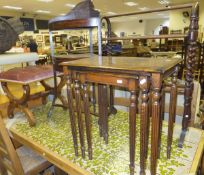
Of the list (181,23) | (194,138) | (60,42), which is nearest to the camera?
(194,138)

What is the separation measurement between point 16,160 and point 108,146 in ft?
2.27

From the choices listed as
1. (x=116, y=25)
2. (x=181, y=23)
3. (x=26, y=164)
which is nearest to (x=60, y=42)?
(x=181, y=23)

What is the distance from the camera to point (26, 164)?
1564 mm

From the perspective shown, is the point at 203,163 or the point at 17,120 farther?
the point at 17,120

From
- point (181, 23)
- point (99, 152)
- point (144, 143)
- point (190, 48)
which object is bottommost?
point (99, 152)

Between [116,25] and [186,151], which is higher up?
[116,25]

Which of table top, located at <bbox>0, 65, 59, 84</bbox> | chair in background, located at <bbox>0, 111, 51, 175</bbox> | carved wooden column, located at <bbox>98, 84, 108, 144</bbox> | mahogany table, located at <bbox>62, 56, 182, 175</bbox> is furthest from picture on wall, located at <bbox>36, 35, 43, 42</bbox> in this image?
mahogany table, located at <bbox>62, 56, 182, 175</bbox>

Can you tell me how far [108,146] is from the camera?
1480 millimetres

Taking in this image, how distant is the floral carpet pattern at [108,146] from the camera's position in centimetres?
123

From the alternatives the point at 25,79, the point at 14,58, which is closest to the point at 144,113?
the point at 25,79

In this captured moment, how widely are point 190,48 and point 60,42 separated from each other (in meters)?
8.85

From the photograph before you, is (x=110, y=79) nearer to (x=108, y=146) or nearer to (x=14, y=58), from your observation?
(x=108, y=146)

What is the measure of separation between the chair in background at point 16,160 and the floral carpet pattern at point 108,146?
171mm

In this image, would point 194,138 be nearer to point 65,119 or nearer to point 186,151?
point 186,151
